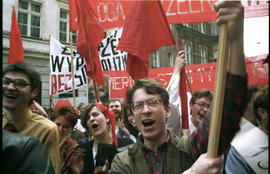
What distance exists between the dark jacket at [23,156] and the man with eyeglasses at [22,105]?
0.63 feet

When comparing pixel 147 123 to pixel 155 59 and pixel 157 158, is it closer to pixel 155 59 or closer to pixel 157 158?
pixel 157 158

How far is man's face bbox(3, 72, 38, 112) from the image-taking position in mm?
1225

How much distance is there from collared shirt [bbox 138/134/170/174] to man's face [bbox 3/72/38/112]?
2.37 ft

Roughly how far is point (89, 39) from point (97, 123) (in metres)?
1.58

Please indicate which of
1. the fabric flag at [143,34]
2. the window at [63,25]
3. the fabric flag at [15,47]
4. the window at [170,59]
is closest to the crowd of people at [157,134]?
the fabric flag at [143,34]

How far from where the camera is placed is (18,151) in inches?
39.4

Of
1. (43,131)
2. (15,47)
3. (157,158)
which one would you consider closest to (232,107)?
(157,158)

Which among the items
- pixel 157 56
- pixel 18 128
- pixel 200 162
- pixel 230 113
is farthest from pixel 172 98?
pixel 157 56

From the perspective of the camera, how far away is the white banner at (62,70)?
496 centimetres

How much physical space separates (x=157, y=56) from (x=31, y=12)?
51.9ft

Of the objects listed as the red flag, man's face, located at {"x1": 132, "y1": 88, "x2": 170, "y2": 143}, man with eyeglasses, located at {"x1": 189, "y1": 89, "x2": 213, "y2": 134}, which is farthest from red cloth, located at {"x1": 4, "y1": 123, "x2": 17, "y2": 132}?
the red flag

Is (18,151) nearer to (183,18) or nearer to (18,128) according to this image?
(18,128)

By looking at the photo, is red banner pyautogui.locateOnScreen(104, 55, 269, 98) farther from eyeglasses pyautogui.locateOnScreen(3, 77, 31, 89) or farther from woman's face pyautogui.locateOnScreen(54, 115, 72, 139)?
eyeglasses pyautogui.locateOnScreen(3, 77, 31, 89)

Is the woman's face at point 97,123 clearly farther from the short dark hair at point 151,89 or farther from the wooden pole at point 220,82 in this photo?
the wooden pole at point 220,82
